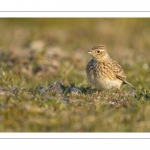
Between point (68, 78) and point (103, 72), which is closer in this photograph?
point (103, 72)

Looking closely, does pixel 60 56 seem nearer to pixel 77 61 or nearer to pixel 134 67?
pixel 77 61

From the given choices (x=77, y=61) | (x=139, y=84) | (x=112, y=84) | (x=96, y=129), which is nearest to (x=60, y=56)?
(x=77, y=61)

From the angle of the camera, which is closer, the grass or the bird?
the grass

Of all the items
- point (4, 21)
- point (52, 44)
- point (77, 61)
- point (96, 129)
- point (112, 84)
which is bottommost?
point (96, 129)
